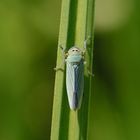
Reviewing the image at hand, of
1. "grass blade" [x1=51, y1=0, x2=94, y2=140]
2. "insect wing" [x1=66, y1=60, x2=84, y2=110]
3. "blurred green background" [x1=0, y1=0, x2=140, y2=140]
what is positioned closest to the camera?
"grass blade" [x1=51, y1=0, x2=94, y2=140]

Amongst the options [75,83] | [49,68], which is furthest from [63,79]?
[49,68]

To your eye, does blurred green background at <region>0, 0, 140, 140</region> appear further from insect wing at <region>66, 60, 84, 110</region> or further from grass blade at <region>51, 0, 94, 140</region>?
grass blade at <region>51, 0, 94, 140</region>

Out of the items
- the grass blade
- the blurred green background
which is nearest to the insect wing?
the grass blade

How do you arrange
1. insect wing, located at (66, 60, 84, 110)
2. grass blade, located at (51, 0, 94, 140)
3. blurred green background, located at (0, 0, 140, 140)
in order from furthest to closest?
blurred green background, located at (0, 0, 140, 140), insect wing, located at (66, 60, 84, 110), grass blade, located at (51, 0, 94, 140)

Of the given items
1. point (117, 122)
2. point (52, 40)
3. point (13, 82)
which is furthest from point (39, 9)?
point (117, 122)

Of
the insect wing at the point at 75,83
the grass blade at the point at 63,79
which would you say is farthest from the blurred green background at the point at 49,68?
the grass blade at the point at 63,79

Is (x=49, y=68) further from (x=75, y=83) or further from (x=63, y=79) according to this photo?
(x=63, y=79)
